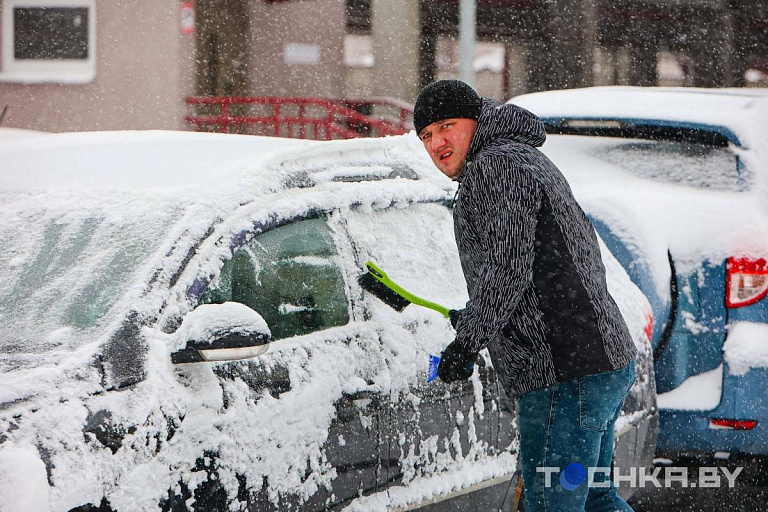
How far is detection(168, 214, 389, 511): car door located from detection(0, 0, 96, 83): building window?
1395cm

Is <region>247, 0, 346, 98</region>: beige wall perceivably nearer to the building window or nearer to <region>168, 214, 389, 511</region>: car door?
the building window

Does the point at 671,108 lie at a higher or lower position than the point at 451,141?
higher

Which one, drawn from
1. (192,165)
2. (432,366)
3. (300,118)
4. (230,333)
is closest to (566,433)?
(432,366)

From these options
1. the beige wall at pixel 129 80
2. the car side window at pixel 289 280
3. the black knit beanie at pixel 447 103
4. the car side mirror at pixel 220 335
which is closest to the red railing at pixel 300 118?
the beige wall at pixel 129 80

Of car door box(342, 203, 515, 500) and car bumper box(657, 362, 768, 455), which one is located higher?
car door box(342, 203, 515, 500)

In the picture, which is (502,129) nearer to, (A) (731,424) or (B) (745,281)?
(B) (745,281)


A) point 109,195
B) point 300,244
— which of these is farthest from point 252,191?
Result: point 109,195

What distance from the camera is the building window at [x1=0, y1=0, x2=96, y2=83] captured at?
16.4m

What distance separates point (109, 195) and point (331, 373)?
852 mm

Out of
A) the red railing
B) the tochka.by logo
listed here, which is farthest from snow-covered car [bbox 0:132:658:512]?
the red railing

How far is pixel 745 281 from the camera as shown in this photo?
484 cm

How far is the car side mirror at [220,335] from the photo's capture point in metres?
2.66

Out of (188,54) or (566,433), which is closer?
(566,433)

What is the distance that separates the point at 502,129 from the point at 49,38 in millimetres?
14946
